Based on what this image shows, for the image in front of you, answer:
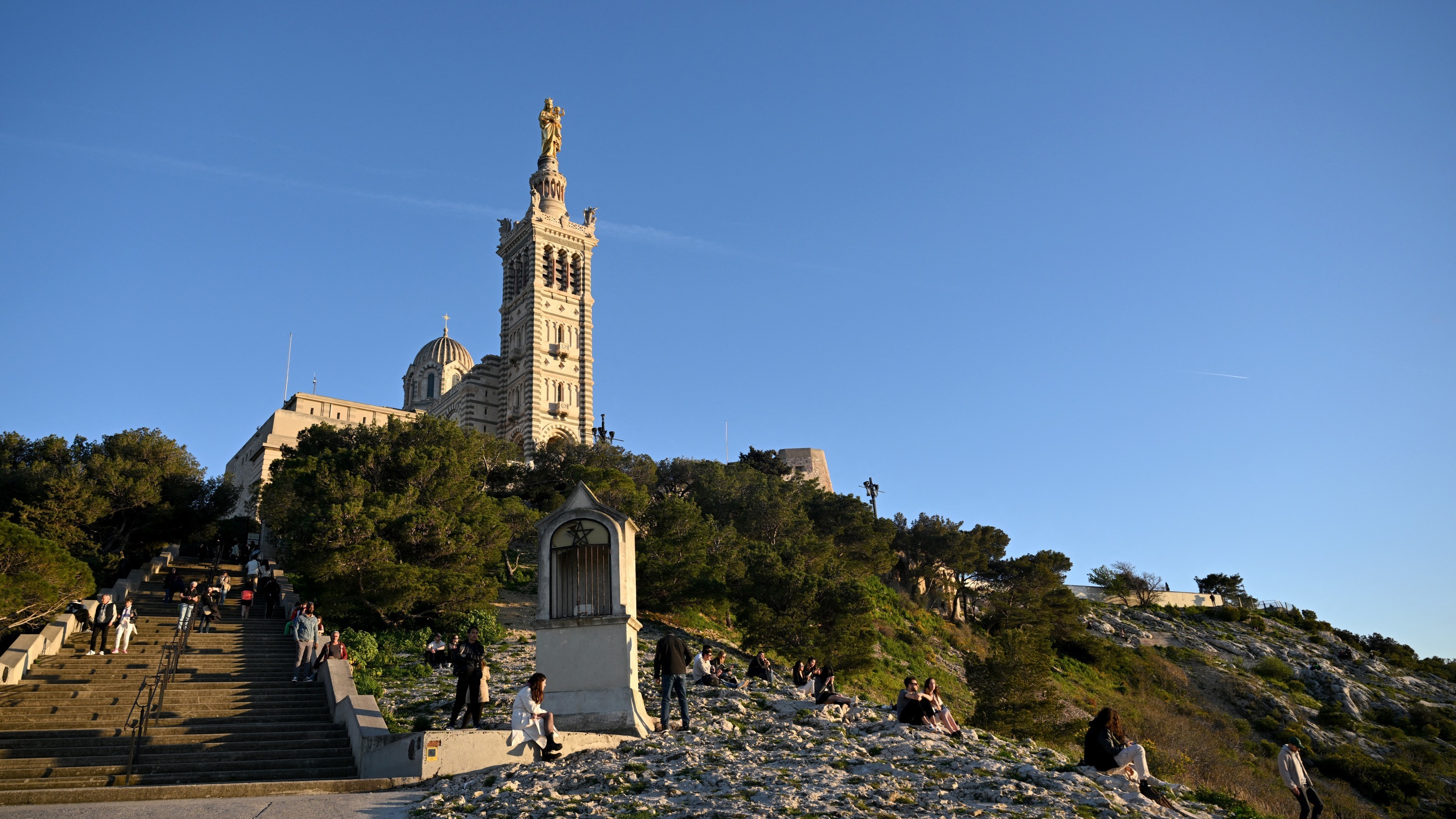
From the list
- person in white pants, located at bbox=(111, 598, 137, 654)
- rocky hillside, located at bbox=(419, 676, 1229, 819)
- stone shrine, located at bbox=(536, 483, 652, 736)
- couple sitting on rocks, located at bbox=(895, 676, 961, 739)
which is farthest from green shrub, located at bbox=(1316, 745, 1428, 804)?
person in white pants, located at bbox=(111, 598, 137, 654)

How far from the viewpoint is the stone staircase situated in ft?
40.5

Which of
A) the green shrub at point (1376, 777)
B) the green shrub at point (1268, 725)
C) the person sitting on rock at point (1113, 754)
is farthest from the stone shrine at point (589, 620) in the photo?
the green shrub at point (1268, 725)

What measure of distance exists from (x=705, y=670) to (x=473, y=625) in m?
8.43

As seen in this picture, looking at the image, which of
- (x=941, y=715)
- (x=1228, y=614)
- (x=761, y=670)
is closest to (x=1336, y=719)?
(x=1228, y=614)

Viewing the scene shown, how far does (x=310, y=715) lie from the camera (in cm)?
1591

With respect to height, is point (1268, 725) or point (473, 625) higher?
point (473, 625)

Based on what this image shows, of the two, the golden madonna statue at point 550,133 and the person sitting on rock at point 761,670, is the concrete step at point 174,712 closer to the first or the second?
the person sitting on rock at point 761,670

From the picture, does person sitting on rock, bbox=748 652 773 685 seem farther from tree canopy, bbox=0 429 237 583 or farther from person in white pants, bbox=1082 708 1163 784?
tree canopy, bbox=0 429 237 583

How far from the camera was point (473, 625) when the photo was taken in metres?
24.5

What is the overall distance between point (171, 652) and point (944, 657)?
116 feet

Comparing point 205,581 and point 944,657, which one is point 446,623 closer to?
point 205,581

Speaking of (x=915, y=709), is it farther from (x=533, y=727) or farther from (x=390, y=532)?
(x=390, y=532)

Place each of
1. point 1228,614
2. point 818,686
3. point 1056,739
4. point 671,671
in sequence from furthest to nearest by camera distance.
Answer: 1. point 1228,614
2. point 1056,739
3. point 818,686
4. point 671,671

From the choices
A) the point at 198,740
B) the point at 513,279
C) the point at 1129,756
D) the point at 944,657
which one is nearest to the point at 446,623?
the point at 198,740
